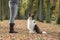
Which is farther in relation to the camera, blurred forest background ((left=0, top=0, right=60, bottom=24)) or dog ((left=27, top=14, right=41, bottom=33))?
blurred forest background ((left=0, top=0, right=60, bottom=24))

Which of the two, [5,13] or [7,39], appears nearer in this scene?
[7,39]

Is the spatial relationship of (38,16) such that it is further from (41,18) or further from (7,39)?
(7,39)

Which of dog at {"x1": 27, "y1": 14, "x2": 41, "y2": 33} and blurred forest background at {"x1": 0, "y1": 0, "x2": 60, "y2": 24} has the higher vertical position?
dog at {"x1": 27, "y1": 14, "x2": 41, "y2": 33}

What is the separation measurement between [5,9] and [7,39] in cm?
2743

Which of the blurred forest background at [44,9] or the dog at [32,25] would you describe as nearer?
the dog at [32,25]

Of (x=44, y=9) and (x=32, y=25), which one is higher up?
(x=32, y=25)

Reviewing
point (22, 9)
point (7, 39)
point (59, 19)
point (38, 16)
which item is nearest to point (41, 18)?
point (38, 16)

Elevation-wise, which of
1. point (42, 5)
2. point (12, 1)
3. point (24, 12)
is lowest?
point (24, 12)

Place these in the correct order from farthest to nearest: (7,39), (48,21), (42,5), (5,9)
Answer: (5,9) → (42,5) → (48,21) → (7,39)

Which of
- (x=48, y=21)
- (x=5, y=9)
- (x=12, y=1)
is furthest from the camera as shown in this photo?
(x=5, y=9)

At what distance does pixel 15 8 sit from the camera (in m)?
12.2

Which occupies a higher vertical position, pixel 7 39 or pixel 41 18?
pixel 7 39

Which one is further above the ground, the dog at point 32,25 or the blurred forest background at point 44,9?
the dog at point 32,25

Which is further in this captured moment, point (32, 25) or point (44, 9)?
point (44, 9)
